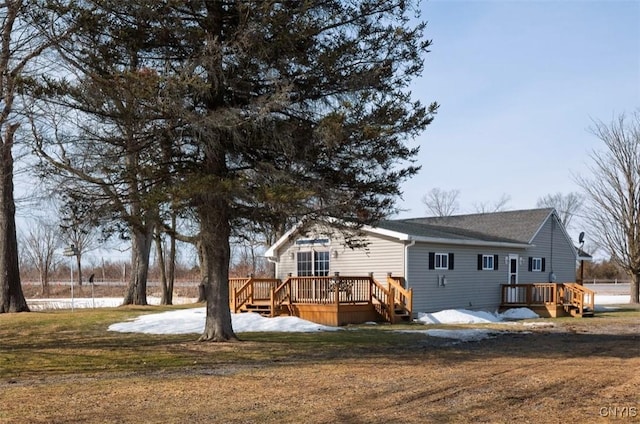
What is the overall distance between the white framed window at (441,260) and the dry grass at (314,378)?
730 cm

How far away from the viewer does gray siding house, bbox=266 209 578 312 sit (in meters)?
21.5

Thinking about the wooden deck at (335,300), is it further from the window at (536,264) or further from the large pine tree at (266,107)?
the window at (536,264)

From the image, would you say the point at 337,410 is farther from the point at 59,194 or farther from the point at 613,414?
the point at 59,194

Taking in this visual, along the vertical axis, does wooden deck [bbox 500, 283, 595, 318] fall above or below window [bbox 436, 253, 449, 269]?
below

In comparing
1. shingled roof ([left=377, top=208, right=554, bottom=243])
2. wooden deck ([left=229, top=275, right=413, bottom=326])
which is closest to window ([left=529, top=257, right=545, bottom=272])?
shingled roof ([left=377, top=208, right=554, bottom=243])

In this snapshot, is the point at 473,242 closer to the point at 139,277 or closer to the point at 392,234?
the point at 392,234

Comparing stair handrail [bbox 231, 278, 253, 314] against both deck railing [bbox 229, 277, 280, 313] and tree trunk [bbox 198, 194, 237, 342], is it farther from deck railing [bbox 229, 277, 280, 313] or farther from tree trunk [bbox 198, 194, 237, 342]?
tree trunk [bbox 198, 194, 237, 342]

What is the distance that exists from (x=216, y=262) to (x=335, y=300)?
22.0 ft

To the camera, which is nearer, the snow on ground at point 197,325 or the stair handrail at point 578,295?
the snow on ground at point 197,325

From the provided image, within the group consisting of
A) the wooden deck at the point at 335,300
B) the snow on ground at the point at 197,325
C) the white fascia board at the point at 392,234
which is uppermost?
the white fascia board at the point at 392,234

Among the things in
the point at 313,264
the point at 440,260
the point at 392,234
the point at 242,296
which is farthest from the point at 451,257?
the point at 242,296

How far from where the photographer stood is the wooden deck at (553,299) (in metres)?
23.8

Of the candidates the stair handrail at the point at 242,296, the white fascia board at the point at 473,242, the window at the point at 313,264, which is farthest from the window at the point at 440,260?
the stair handrail at the point at 242,296

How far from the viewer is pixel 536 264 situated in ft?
92.6
